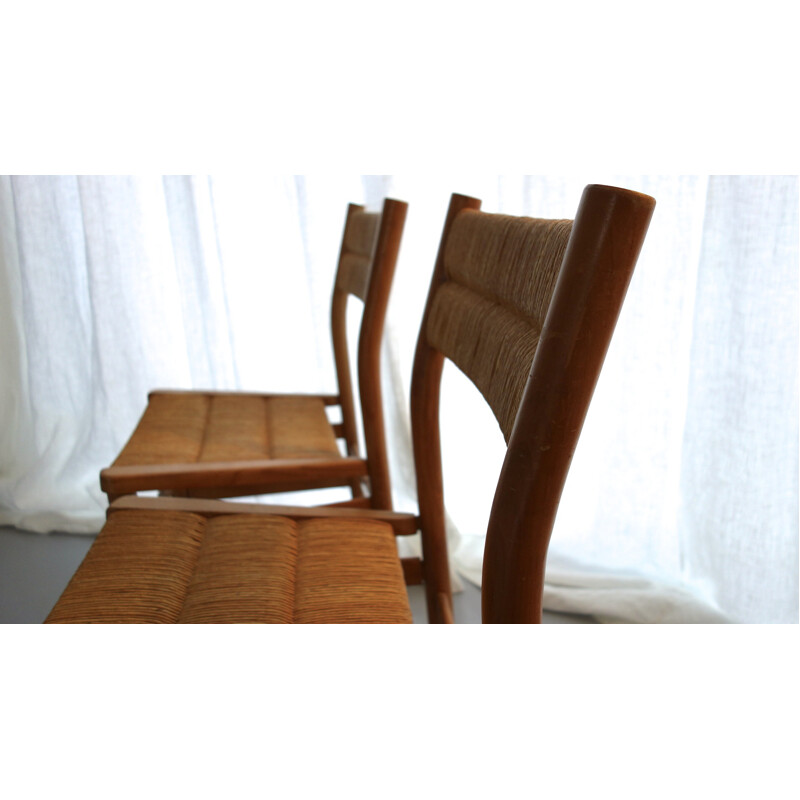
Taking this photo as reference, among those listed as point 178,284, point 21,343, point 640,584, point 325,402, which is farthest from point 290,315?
point 640,584

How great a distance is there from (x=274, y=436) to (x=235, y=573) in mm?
491

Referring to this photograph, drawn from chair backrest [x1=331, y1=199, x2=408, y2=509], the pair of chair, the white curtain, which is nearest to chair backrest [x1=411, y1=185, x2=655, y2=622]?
the pair of chair

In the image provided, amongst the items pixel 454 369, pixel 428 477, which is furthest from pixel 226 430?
pixel 454 369

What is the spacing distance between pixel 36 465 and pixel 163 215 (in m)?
0.70

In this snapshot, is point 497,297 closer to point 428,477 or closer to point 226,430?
point 428,477

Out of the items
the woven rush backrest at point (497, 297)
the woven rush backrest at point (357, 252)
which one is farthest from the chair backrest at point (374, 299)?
the woven rush backrest at point (497, 297)

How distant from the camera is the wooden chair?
95 centimetres

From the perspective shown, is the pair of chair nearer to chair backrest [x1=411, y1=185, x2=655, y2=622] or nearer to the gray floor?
chair backrest [x1=411, y1=185, x2=655, y2=622]

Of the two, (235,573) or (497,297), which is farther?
(235,573)

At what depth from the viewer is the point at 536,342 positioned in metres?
0.47

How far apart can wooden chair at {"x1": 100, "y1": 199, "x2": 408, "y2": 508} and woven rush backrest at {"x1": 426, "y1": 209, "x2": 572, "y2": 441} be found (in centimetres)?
27

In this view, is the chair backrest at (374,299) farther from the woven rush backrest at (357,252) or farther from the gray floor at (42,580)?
the gray floor at (42,580)

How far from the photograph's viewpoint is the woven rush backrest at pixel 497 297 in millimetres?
474

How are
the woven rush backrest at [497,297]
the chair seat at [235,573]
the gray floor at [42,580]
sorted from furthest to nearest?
the gray floor at [42,580]
the chair seat at [235,573]
the woven rush backrest at [497,297]
